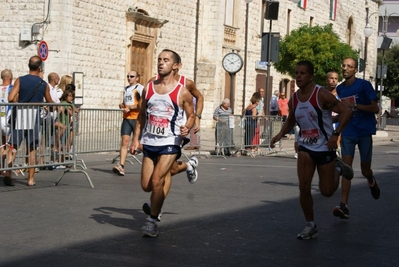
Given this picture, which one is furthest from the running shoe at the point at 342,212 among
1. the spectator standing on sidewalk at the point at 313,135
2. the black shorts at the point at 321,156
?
the black shorts at the point at 321,156

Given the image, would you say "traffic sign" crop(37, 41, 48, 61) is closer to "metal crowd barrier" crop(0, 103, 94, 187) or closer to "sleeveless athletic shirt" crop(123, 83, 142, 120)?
"sleeveless athletic shirt" crop(123, 83, 142, 120)

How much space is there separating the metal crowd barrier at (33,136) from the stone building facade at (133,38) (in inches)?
526

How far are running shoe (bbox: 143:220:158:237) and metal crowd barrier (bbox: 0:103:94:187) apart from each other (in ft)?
14.0

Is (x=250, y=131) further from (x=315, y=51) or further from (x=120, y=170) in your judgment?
(x=315, y=51)

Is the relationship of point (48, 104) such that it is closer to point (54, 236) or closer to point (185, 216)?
point (185, 216)

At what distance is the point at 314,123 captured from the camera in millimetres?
9383

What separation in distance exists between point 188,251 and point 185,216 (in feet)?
7.98

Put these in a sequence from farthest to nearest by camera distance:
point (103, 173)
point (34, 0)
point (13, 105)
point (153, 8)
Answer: point (153, 8) → point (34, 0) → point (103, 173) → point (13, 105)

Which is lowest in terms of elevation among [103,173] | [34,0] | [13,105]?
[103,173]

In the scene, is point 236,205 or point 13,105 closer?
point 236,205

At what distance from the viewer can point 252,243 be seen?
344 inches

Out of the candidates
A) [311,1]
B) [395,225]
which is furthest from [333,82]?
[311,1]

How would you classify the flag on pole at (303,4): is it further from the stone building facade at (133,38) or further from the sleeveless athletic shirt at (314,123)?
the sleeveless athletic shirt at (314,123)

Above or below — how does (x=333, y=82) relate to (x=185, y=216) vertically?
above
